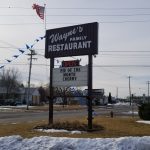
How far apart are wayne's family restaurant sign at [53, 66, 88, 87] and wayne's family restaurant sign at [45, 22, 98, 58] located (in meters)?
0.72

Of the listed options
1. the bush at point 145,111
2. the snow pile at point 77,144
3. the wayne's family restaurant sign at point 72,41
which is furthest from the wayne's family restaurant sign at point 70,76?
the bush at point 145,111

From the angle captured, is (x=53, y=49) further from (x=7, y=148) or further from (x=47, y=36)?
(x=7, y=148)

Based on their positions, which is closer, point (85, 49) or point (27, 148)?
point (27, 148)

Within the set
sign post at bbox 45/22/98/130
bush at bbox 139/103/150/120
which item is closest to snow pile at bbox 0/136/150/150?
sign post at bbox 45/22/98/130

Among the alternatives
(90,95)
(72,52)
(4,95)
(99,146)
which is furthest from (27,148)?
(4,95)

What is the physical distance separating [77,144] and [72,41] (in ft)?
29.1

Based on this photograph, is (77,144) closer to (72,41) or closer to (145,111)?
(72,41)

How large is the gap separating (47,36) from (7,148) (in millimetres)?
9928

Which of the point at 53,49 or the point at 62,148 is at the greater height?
the point at 53,49

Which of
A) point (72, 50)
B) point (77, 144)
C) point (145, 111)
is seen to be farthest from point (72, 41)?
point (145, 111)

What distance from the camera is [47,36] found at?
2220 cm

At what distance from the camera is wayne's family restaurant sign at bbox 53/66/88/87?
20516 mm

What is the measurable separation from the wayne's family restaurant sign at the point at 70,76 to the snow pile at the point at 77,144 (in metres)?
7.23

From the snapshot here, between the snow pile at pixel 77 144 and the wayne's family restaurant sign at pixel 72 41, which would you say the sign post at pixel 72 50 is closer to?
the wayne's family restaurant sign at pixel 72 41
